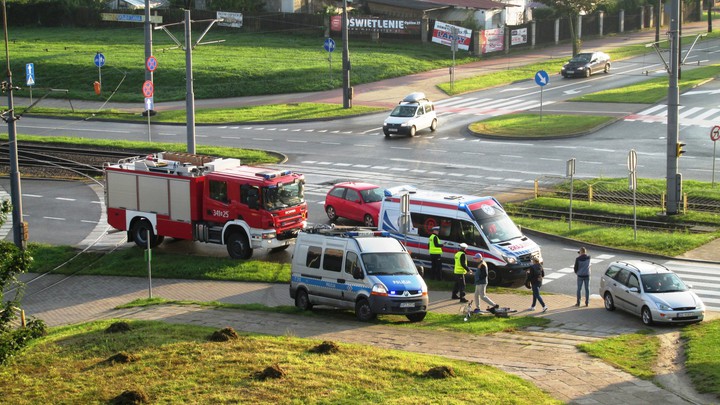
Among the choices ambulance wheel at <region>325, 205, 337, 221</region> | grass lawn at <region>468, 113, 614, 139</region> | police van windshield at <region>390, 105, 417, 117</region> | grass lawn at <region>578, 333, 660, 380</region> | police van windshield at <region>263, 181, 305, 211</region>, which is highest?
police van windshield at <region>390, 105, 417, 117</region>

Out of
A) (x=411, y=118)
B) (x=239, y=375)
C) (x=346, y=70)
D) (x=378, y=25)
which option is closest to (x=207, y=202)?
(x=239, y=375)

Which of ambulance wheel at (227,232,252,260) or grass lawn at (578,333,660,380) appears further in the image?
ambulance wheel at (227,232,252,260)

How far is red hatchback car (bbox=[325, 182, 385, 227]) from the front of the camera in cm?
3466

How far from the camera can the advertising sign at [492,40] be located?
8000 cm

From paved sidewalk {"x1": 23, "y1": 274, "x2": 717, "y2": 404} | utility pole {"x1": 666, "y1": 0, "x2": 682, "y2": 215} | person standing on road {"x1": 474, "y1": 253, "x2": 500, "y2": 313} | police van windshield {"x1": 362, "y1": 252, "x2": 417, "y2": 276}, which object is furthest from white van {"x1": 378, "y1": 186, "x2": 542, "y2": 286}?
utility pole {"x1": 666, "y1": 0, "x2": 682, "y2": 215}

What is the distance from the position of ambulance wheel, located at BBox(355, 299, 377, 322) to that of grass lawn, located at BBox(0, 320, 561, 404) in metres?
4.01

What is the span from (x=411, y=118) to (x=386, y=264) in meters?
28.3

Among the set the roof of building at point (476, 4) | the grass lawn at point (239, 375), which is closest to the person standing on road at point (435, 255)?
the grass lawn at point (239, 375)

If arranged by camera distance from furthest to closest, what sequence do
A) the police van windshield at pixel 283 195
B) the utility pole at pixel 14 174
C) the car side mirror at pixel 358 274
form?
the police van windshield at pixel 283 195 → the utility pole at pixel 14 174 → the car side mirror at pixel 358 274

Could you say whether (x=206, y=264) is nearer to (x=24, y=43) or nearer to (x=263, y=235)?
(x=263, y=235)

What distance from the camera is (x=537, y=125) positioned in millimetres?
52844

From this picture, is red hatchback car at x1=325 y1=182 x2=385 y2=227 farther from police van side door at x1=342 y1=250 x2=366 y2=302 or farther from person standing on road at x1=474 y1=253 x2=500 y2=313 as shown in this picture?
person standing on road at x1=474 y1=253 x2=500 y2=313

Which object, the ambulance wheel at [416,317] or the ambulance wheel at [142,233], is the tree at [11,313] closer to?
the ambulance wheel at [416,317]

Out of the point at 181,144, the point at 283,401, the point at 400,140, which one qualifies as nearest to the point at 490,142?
the point at 400,140
